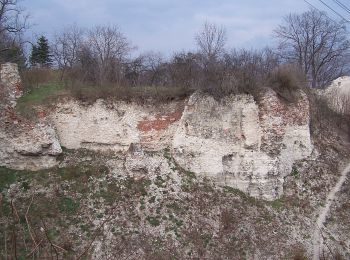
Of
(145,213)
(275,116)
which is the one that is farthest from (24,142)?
(275,116)

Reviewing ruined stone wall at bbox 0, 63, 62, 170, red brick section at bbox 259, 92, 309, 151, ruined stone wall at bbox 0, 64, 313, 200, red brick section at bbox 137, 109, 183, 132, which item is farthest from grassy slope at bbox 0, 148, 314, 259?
red brick section at bbox 259, 92, 309, 151

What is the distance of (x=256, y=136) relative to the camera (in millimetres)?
19422

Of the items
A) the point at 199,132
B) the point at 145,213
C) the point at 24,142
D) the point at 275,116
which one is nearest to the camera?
the point at 145,213

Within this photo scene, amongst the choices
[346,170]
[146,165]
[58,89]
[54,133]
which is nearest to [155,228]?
[146,165]

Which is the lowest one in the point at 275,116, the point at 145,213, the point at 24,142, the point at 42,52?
the point at 145,213

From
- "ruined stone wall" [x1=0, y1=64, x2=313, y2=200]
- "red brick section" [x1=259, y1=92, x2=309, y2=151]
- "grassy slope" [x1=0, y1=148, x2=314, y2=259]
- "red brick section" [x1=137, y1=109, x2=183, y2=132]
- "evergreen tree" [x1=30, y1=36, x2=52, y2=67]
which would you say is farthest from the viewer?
"evergreen tree" [x1=30, y1=36, x2=52, y2=67]

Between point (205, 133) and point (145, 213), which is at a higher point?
point (205, 133)

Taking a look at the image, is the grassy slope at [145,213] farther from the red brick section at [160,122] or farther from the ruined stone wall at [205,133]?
the red brick section at [160,122]

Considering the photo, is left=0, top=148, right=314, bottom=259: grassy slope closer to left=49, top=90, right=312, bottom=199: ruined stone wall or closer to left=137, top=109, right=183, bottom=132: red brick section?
left=49, top=90, right=312, bottom=199: ruined stone wall

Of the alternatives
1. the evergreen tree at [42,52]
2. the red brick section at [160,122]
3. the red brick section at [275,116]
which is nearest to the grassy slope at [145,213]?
the red brick section at [160,122]

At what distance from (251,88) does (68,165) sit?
29.4 ft

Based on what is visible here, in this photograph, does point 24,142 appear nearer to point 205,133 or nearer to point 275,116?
point 205,133

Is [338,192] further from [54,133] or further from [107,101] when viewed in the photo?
[54,133]

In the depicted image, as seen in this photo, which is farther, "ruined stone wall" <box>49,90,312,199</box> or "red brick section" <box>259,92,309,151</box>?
"red brick section" <box>259,92,309,151</box>
